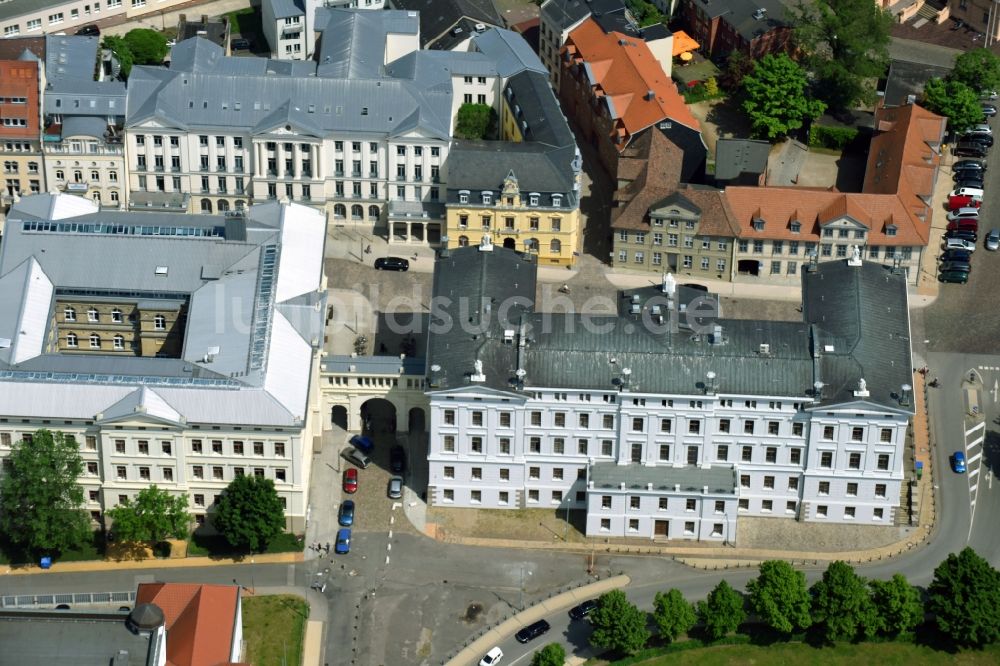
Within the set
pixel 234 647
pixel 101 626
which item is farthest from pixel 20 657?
pixel 234 647

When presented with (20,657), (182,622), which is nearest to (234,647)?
(182,622)

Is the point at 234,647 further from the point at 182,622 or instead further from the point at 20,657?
the point at 20,657

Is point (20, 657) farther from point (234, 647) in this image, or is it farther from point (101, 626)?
point (234, 647)
